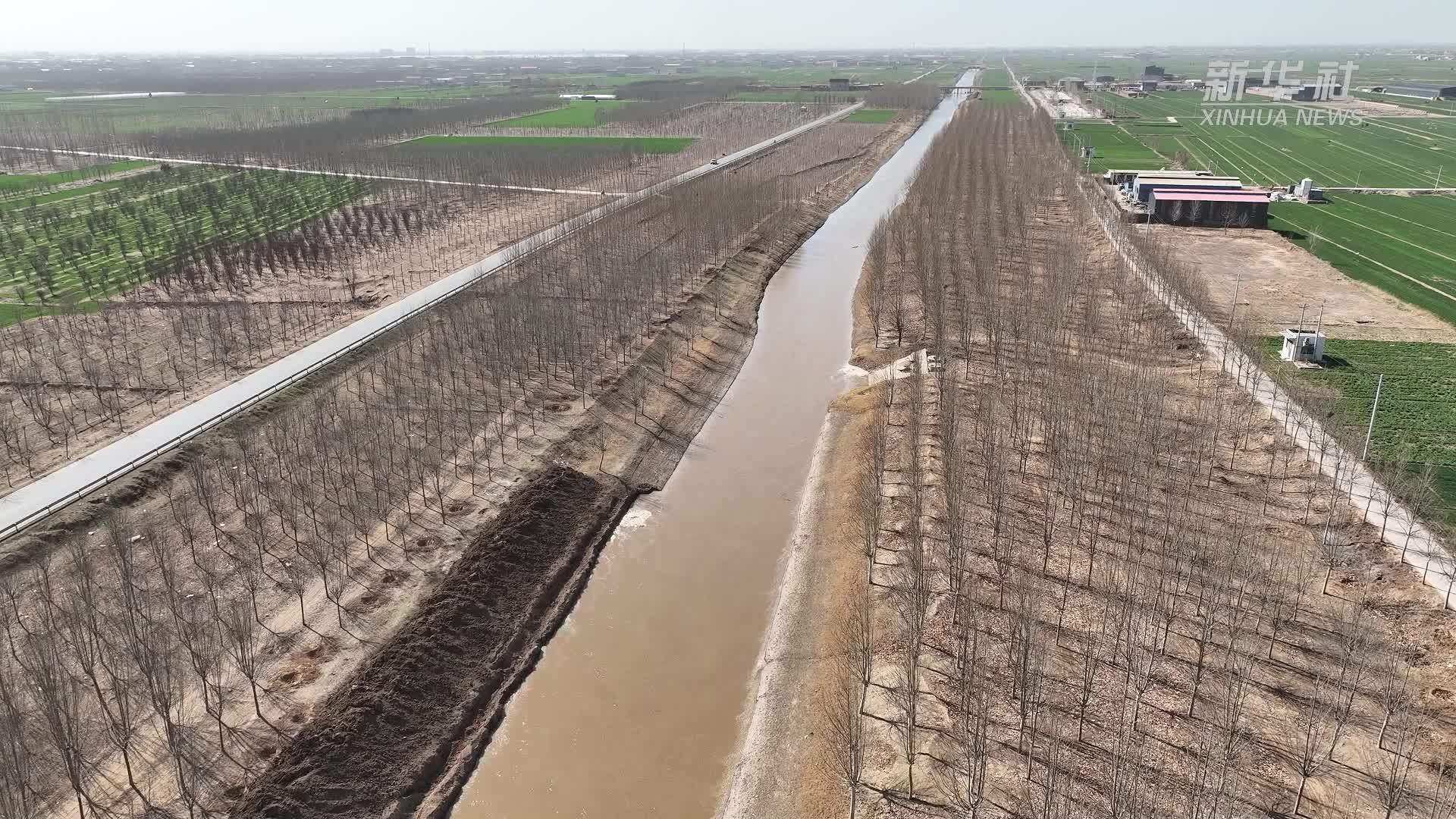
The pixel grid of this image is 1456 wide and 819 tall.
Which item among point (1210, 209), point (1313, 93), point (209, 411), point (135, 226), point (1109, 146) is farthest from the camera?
point (1313, 93)

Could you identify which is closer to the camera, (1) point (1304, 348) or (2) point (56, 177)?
(1) point (1304, 348)

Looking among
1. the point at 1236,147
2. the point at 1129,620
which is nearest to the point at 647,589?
the point at 1129,620

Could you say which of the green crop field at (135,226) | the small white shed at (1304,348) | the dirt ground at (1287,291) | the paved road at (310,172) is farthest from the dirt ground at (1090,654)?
the paved road at (310,172)

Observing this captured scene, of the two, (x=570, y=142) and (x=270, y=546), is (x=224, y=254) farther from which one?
(x=570, y=142)

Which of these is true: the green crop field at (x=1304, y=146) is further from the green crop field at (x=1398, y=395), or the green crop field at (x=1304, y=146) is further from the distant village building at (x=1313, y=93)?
the green crop field at (x=1398, y=395)

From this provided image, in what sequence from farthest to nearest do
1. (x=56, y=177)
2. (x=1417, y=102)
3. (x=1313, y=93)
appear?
1. (x=1313, y=93)
2. (x=1417, y=102)
3. (x=56, y=177)

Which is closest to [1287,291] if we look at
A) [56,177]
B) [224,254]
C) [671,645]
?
[671,645]

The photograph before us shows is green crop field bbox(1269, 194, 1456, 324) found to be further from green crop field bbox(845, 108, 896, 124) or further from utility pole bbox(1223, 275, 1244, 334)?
green crop field bbox(845, 108, 896, 124)

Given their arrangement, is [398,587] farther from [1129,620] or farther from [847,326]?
[847,326]
